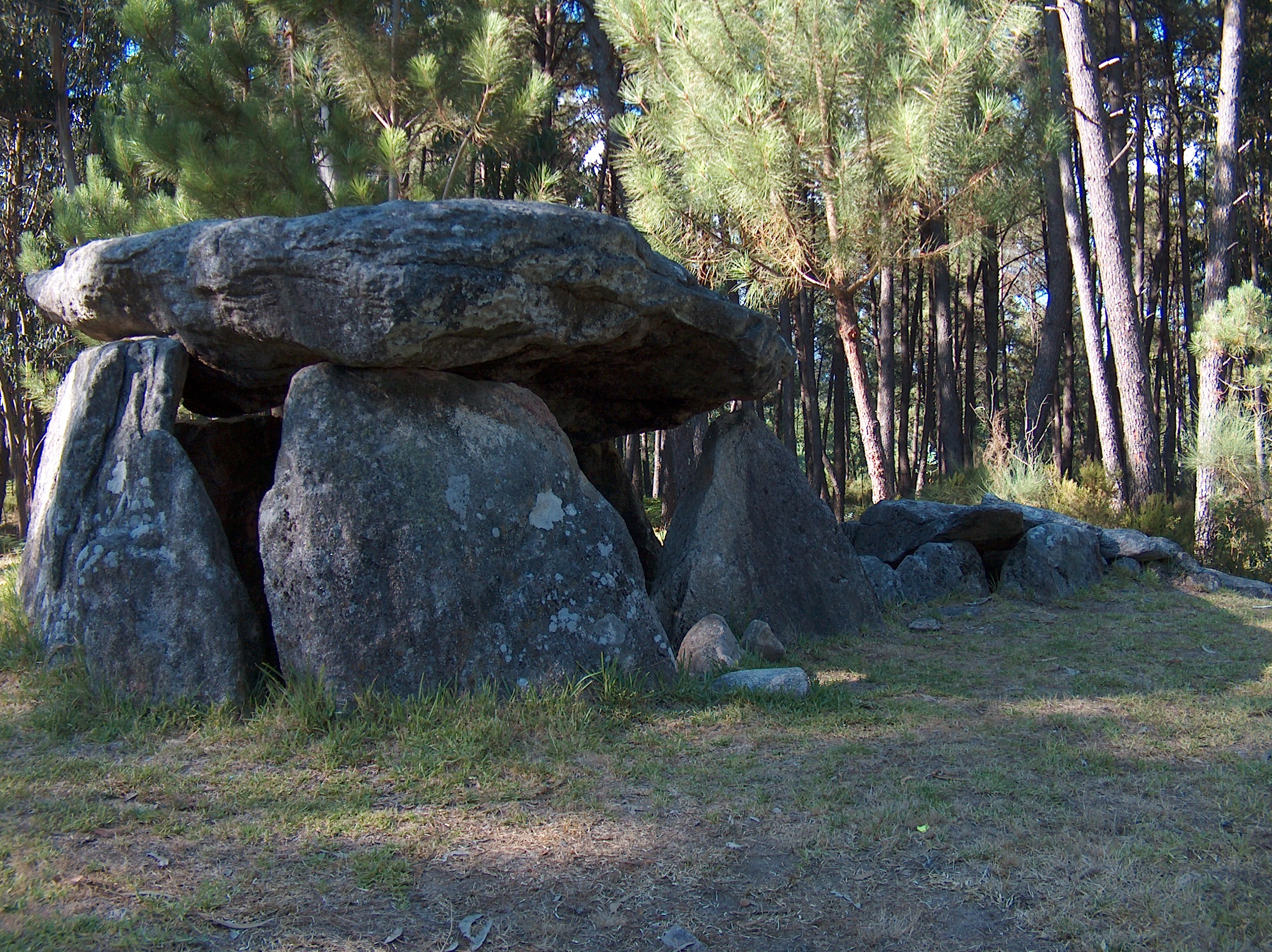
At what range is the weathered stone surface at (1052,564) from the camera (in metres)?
7.70

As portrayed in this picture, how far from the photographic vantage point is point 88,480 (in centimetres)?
464

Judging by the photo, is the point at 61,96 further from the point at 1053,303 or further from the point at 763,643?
the point at 1053,303

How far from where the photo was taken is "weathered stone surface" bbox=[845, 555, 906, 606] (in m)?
7.41

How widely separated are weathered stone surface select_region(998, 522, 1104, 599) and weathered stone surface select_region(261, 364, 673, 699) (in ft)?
13.4

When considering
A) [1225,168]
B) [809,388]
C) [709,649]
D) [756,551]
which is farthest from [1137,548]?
[809,388]

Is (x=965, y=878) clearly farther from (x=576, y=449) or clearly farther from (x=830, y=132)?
(x=830, y=132)

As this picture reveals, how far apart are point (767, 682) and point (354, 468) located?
216 centimetres

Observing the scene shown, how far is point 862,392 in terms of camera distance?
10188 mm

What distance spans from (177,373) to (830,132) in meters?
6.23

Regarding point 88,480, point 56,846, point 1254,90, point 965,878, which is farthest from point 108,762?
point 1254,90

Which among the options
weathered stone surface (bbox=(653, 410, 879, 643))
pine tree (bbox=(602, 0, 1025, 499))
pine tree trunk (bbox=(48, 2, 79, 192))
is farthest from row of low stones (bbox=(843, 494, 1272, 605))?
pine tree trunk (bbox=(48, 2, 79, 192))

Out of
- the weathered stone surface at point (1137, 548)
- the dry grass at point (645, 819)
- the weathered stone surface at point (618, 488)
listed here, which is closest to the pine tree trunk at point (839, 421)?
the weathered stone surface at point (1137, 548)

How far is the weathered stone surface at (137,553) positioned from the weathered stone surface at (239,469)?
0.73 m

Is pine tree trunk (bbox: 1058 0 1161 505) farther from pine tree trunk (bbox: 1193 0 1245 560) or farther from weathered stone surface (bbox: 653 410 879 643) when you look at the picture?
weathered stone surface (bbox: 653 410 879 643)
